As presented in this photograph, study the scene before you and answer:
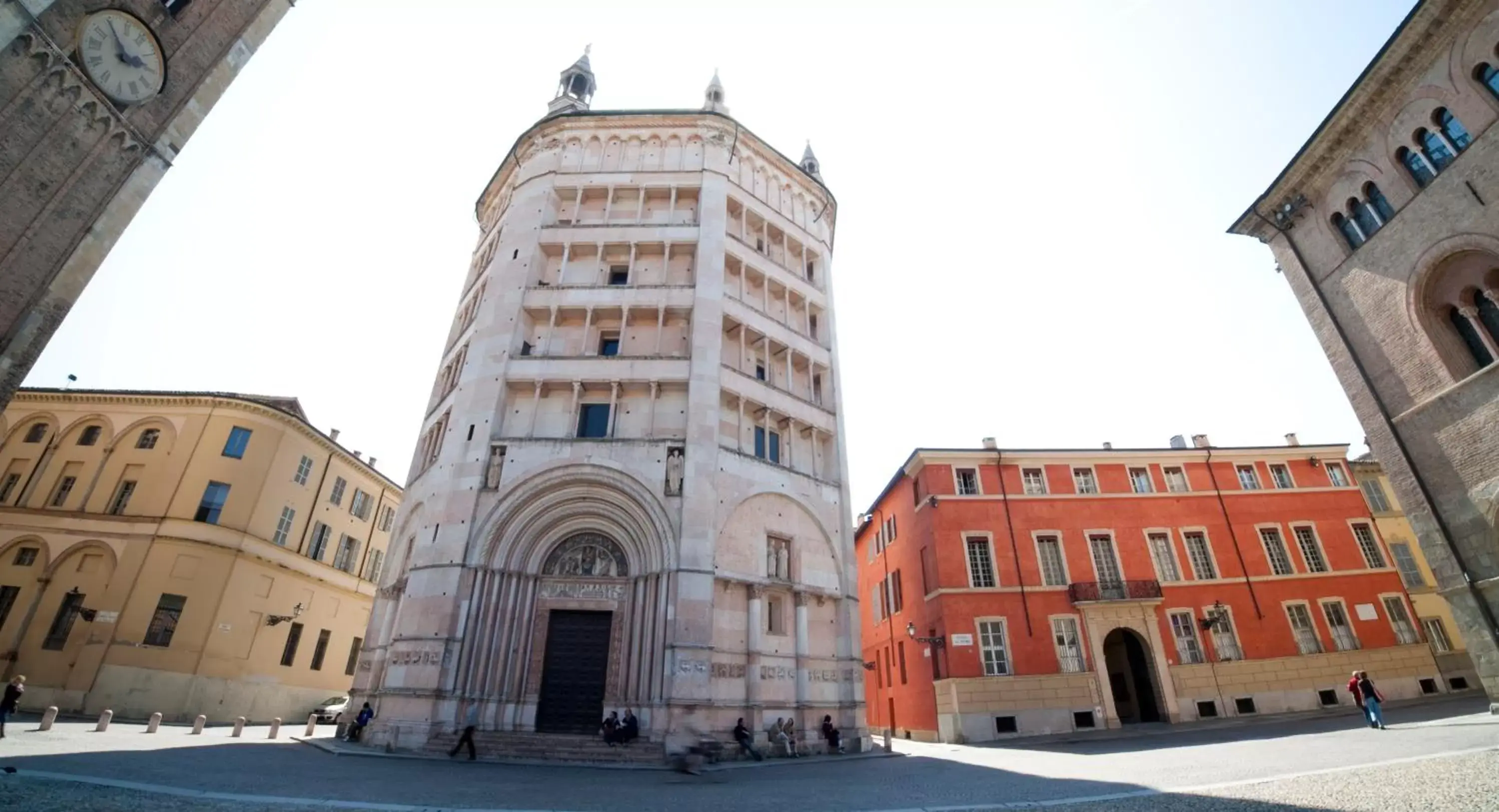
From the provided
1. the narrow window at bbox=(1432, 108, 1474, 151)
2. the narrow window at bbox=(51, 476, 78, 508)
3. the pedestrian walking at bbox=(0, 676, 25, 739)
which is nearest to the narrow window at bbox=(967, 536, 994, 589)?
the narrow window at bbox=(1432, 108, 1474, 151)

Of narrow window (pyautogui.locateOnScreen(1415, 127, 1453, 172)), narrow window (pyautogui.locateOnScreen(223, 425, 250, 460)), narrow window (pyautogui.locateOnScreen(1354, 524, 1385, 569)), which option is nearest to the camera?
narrow window (pyautogui.locateOnScreen(1415, 127, 1453, 172))

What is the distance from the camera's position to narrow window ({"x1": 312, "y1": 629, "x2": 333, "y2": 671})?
3306 cm

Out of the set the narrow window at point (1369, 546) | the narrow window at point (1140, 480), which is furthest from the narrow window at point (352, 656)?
the narrow window at point (1369, 546)

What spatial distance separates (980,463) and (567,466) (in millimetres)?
19555

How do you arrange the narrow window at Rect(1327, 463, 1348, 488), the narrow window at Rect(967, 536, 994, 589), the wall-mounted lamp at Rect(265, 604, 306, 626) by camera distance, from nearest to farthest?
the narrow window at Rect(967, 536, 994, 589)
the narrow window at Rect(1327, 463, 1348, 488)
the wall-mounted lamp at Rect(265, 604, 306, 626)

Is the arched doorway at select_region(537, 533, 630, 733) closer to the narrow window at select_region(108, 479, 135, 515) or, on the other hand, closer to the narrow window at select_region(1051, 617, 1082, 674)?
the narrow window at select_region(1051, 617, 1082, 674)

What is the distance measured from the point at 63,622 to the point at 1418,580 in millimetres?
61753

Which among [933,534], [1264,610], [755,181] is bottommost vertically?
[1264,610]

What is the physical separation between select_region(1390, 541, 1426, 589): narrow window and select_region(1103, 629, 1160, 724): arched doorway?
13.3 meters

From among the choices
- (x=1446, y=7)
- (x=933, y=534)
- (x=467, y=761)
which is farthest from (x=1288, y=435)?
(x=467, y=761)

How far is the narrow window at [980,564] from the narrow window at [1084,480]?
18.4 ft

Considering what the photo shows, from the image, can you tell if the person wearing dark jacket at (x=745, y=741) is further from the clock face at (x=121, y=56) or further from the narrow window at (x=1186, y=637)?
the clock face at (x=121, y=56)

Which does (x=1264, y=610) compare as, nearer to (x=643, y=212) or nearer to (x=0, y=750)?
(x=643, y=212)

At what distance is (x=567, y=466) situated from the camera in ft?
67.6
